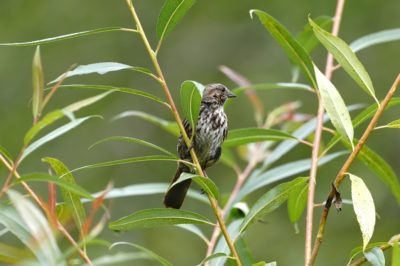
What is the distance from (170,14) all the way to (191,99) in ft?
1.10

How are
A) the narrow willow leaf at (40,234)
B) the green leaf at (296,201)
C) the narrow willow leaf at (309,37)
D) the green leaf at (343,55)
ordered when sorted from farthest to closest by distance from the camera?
the narrow willow leaf at (309,37) < the green leaf at (296,201) < the green leaf at (343,55) < the narrow willow leaf at (40,234)

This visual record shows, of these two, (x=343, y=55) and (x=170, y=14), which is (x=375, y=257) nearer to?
(x=343, y=55)

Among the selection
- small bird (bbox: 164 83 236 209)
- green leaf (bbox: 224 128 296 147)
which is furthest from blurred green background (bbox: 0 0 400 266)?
green leaf (bbox: 224 128 296 147)

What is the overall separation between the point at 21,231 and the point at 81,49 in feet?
26.7

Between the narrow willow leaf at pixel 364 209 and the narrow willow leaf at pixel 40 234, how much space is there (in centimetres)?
105

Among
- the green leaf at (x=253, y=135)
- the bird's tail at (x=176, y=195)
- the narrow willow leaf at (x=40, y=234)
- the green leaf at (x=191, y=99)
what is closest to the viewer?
the narrow willow leaf at (x=40, y=234)

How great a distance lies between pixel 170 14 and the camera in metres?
3.20

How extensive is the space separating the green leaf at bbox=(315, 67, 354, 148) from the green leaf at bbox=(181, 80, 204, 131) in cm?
45

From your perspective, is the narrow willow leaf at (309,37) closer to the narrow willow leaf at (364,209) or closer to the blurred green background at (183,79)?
the narrow willow leaf at (364,209)

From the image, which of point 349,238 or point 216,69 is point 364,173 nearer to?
point 349,238

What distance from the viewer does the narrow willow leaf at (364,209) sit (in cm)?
268

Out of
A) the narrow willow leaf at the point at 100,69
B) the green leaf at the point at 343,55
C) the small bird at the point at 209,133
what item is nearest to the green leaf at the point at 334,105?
the green leaf at the point at 343,55

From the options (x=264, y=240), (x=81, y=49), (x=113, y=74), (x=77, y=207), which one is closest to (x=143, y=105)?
(x=113, y=74)

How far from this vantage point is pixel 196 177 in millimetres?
2961
